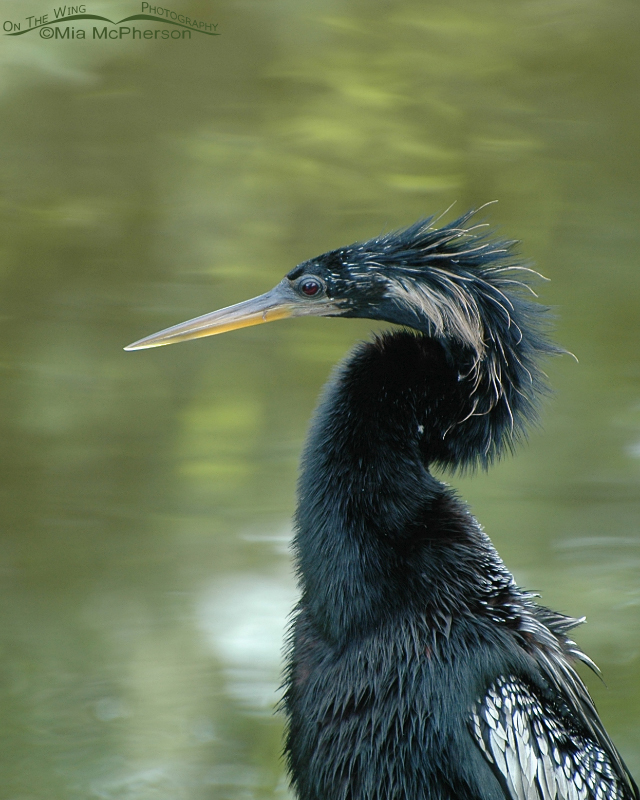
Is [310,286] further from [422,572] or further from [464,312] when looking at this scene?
[422,572]

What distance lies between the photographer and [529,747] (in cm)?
170

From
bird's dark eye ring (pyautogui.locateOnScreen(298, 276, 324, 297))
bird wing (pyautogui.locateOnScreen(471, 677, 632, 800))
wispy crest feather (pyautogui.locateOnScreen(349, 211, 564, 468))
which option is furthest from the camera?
bird's dark eye ring (pyautogui.locateOnScreen(298, 276, 324, 297))

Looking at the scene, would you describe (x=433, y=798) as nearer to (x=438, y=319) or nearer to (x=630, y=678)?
(x=438, y=319)

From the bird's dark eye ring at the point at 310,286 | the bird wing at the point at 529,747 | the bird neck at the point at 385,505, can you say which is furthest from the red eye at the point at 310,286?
the bird wing at the point at 529,747

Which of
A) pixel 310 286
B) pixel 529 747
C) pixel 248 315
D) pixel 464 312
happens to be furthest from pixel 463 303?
pixel 529 747

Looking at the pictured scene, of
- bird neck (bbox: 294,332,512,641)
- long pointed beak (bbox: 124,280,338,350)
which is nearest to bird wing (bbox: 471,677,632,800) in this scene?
bird neck (bbox: 294,332,512,641)

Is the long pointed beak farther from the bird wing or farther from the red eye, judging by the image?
the bird wing

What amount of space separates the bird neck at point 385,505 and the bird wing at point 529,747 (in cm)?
19

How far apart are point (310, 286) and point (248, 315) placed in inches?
6.3

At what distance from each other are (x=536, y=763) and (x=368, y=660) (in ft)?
1.18

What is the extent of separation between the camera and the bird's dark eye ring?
1898 mm

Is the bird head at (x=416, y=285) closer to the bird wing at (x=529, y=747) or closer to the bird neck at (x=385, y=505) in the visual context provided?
the bird neck at (x=385, y=505)

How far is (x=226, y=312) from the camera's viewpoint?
1978 millimetres

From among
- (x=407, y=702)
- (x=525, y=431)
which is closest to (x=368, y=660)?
(x=407, y=702)
